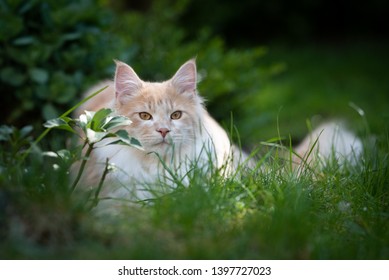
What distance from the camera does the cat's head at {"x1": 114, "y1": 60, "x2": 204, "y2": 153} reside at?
9.52 feet

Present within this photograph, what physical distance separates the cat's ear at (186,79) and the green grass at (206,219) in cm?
59

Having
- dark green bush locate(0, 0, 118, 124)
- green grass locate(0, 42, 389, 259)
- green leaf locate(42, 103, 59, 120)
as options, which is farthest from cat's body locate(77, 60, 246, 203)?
dark green bush locate(0, 0, 118, 124)

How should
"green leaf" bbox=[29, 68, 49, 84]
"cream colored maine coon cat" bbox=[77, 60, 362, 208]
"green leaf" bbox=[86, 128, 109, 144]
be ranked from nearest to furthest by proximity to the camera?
1. "green leaf" bbox=[86, 128, 109, 144]
2. "cream colored maine coon cat" bbox=[77, 60, 362, 208]
3. "green leaf" bbox=[29, 68, 49, 84]

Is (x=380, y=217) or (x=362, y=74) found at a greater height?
(x=362, y=74)

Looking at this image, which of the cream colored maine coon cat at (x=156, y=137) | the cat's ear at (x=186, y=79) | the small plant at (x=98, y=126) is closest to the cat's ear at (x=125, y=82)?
the cream colored maine coon cat at (x=156, y=137)

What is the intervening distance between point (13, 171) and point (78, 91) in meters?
1.83

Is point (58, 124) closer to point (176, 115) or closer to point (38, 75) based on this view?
point (176, 115)

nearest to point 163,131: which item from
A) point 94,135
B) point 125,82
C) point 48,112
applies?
point 125,82

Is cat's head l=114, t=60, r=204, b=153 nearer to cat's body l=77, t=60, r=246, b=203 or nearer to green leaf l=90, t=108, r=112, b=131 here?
cat's body l=77, t=60, r=246, b=203

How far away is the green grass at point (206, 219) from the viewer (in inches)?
84.0

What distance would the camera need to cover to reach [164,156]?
2.83 m

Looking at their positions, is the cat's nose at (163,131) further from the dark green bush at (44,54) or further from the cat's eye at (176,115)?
the dark green bush at (44,54)
